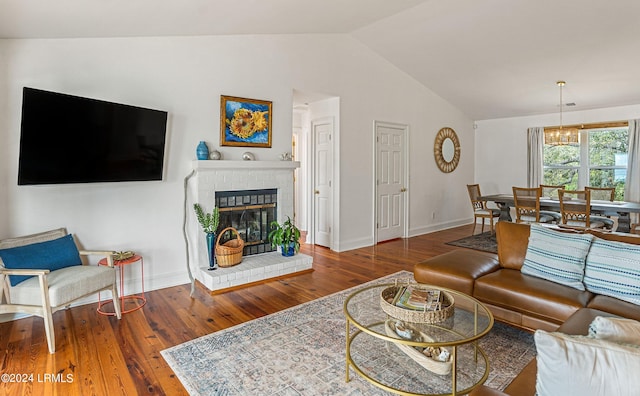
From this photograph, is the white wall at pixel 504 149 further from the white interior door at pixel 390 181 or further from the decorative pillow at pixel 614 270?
the decorative pillow at pixel 614 270

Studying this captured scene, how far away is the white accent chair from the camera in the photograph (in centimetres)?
247

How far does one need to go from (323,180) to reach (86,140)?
3413 mm

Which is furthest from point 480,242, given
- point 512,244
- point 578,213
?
point 512,244

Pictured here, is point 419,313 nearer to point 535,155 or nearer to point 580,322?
point 580,322

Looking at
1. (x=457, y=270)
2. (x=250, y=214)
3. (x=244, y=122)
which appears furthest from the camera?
(x=250, y=214)

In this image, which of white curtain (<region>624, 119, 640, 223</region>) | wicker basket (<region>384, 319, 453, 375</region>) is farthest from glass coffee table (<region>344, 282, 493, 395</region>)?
white curtain (<region>624, 119, 640, 223</region>)

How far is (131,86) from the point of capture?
3.49 m

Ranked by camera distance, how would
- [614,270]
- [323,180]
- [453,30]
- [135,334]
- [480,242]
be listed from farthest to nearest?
[480,242]
[323,180]
[453,30]
[135,334]
[614,270]

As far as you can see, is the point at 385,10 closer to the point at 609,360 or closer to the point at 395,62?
the point at 395,62

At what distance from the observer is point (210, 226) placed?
3.87m

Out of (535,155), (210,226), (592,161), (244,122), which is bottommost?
(210,226)

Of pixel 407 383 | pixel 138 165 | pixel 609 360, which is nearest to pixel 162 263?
pixel 138 165

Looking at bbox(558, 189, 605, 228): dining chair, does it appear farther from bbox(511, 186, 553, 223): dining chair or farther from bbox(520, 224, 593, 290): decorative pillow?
bbox(520, 224, 593, 290): decorative pillow

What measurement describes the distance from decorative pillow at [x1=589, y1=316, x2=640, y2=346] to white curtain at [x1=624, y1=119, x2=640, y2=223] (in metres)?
6.63
